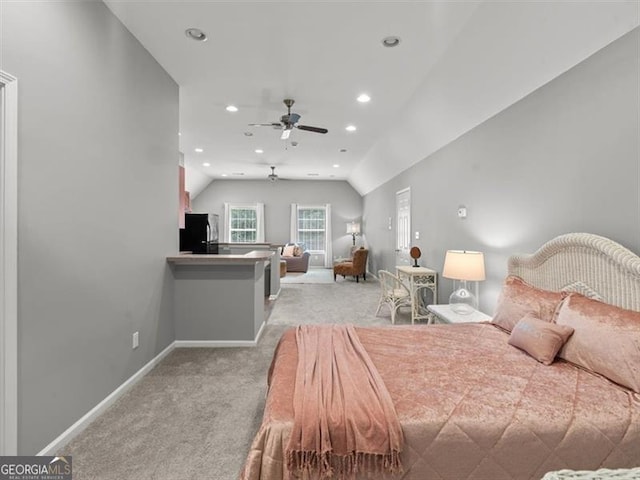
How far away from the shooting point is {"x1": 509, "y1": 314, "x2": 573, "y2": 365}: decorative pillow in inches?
68.8

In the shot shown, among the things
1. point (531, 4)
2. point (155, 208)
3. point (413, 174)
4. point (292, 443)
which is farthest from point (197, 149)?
point (292, 443)

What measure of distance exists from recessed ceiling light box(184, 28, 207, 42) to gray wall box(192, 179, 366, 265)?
761 cm

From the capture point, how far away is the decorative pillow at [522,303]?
204 cm

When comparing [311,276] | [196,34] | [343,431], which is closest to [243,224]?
[311,276]

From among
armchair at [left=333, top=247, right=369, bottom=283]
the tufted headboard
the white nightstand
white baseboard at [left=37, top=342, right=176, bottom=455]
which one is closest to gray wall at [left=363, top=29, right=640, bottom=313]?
the tufted headboard

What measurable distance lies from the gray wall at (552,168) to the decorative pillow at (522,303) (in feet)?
1.55

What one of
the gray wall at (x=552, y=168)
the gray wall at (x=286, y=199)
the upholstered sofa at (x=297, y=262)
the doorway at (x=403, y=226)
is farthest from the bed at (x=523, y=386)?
the gray wall at (x=286, y=199)

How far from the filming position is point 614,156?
6.29 ft

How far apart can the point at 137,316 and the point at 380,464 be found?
7.89 ft

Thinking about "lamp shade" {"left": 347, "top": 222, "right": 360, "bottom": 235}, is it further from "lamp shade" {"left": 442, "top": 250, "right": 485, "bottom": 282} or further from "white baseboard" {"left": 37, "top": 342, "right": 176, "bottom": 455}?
"white baseboard" {"left": 37, "top": 342, "right": 176, "bottom": 455}

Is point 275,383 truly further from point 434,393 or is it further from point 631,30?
point 631,30

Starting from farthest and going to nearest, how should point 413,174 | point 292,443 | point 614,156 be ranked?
point 413,174 < point 614,156 < point 292,443

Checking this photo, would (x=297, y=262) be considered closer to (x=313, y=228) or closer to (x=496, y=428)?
(x=313, y=228)

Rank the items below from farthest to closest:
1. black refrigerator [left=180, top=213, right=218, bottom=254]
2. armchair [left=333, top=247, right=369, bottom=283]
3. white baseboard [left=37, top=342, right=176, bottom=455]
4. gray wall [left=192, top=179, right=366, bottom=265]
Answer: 1. gray wall [left=192, top=179, right=366, bottom=265]
2. armchair [left=333, top=247, right=369, bottom=283]
3. black refrigerator [left=180, top=213, right=218, bottom=254]
4. white baseboard [left=37, top=342, right=176, bottom=455]
